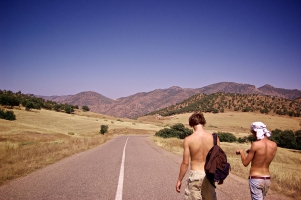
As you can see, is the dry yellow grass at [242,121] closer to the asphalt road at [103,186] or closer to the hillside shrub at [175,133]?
the hillside shrub at [175,133]

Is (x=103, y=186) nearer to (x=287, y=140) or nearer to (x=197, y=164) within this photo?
(x=197, y=164)

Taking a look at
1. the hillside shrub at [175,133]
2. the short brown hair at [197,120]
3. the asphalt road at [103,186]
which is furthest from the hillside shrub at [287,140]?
the short brown hair at [197,120]

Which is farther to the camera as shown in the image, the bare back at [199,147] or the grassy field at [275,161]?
the grassy field at [275,161]


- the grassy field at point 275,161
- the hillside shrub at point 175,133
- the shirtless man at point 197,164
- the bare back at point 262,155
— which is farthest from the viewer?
the hillside shrub at point 175,133

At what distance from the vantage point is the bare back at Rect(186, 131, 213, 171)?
3574mm

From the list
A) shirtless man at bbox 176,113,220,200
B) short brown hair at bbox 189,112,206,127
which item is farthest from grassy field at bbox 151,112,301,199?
short brown hair at bbox 189,112,206,127

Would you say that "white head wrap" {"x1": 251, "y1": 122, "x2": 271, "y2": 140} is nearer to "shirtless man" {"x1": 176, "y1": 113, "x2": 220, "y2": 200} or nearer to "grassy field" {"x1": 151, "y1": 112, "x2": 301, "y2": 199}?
"shirtless man" {"x1": 176, "y1": 113, "x2": 220, "y2": 200}

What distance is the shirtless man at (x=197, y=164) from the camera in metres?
Result: 3.46

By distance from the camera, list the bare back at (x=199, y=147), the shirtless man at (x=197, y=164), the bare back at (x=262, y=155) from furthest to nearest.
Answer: the bare back at (x=262, y=155) < the bare back at (x=199, y=147) < the shirtless man at (x=197, y=164)

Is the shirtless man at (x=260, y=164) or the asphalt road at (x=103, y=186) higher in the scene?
the shirtless man at (x=260, y=164)

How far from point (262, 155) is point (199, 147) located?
1.14m

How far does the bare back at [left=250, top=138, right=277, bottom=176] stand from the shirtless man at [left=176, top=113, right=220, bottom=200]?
2.43 ft

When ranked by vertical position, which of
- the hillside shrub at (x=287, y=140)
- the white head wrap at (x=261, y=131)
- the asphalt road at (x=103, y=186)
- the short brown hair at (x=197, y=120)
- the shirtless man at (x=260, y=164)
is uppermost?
the short brown hair at (x=197, y=120)

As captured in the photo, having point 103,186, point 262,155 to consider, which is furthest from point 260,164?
point 103,186
